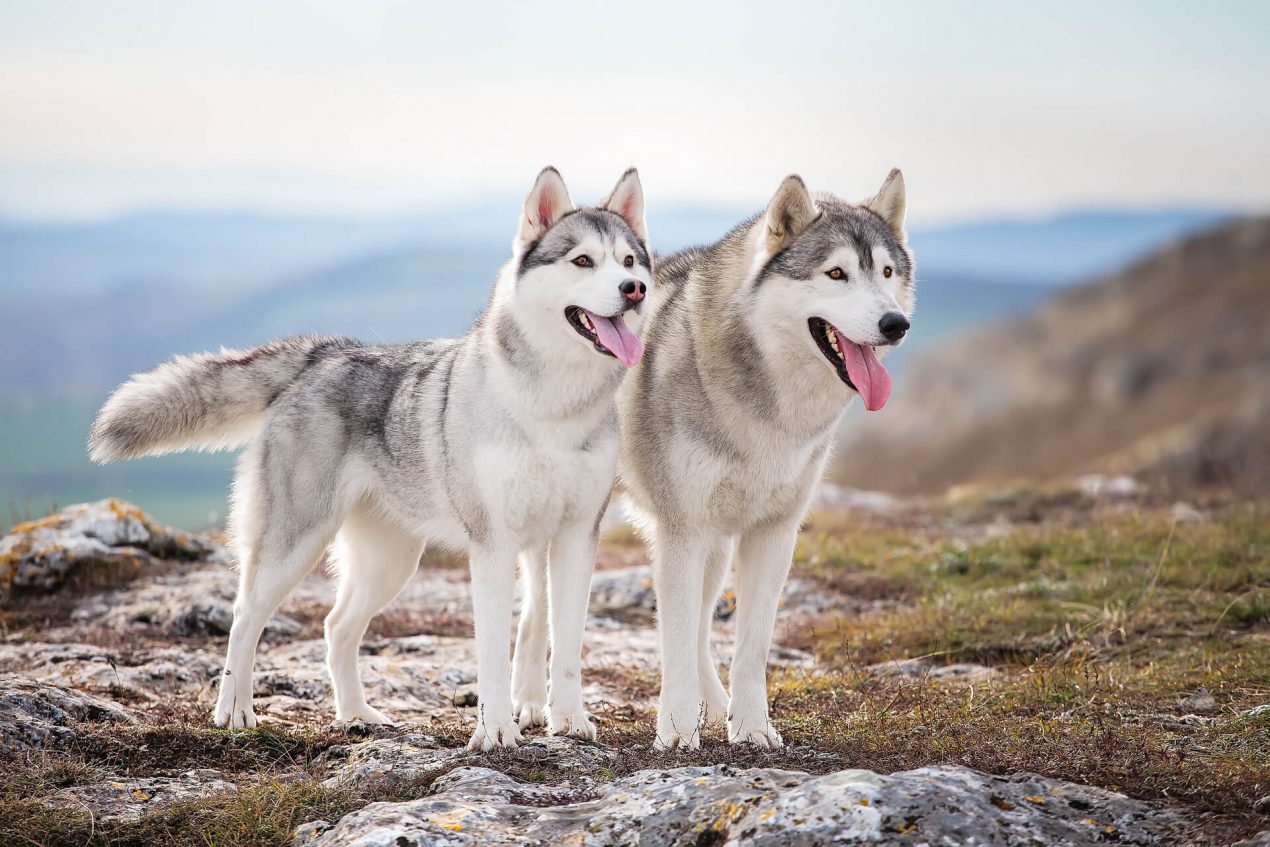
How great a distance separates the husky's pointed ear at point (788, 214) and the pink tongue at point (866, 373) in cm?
60

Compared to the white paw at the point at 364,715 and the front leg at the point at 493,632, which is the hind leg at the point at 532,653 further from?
the white paw at the point at 364,715

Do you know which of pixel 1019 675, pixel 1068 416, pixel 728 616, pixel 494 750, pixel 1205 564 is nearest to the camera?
pixel 494 750

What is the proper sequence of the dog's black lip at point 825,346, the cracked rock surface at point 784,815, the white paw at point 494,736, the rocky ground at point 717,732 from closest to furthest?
the cracked rock surface at point 784,815 < the rocky ground at point 717,732 < the white paw at point 494,736 < the dog's black lip at point 825,346

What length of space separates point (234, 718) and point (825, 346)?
3.84 meters

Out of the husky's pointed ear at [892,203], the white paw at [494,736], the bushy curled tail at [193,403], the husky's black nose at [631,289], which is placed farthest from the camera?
the bushy curled tail at [193,403]

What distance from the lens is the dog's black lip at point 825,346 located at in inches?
233

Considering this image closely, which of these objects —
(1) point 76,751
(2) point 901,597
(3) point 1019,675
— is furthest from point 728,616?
(1) point 76,751

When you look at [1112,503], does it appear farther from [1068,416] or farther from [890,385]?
[1068,416]

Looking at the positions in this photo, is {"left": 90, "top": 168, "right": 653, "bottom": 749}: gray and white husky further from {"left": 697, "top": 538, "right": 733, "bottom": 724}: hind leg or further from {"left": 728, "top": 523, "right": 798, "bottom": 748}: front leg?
{"left": 697, "top": 538, "right": 733, "bottom": 724}: hind leg

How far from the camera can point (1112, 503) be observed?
14.0m

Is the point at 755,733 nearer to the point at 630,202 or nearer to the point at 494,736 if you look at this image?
the point at 494,736

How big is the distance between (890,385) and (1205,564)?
5078mm

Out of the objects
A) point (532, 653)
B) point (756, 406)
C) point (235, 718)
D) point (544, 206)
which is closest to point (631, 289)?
point (544, 206)

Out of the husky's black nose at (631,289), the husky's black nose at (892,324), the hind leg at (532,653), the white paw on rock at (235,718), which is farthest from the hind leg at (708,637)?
the white paw on rock at (235,718)
